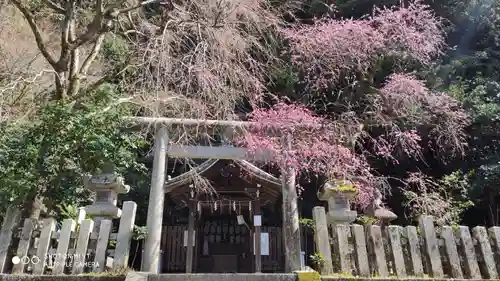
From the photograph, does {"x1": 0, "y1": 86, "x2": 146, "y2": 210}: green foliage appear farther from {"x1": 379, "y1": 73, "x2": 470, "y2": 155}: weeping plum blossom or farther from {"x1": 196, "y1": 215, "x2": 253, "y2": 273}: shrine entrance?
{"x1": 196, "y1": 215, "x2": 253, "y2": 273}: shrine entrance

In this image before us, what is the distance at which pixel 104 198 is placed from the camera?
589 cm

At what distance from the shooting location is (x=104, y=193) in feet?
19.2

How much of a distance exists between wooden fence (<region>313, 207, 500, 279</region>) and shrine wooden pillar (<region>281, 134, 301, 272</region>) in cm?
59

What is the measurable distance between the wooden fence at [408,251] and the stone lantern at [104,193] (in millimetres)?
2859

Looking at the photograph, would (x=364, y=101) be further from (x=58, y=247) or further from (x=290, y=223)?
(x=58, y=247)

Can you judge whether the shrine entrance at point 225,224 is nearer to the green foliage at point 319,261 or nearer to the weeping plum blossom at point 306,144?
the weeping plum blossom at point 306,144

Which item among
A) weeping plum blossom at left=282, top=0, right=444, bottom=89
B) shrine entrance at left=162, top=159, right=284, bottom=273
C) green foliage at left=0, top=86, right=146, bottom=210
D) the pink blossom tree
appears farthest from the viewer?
shrine entrance at left=162, top=159, right=284, bottom=273

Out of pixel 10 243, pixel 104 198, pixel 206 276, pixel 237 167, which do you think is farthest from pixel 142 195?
pixel 206 276

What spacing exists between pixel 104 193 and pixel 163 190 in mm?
1047

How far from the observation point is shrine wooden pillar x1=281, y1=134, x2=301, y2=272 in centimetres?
506

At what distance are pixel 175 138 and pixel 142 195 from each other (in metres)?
4.08

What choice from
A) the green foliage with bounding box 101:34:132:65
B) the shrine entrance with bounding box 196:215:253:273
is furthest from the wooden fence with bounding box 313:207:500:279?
the shrine entrance with bounding box 196:215:253:273

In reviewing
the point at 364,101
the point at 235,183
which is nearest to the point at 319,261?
the point at 364,101

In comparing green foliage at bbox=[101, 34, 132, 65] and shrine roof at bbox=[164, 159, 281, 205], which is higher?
green foliage at bbox=[101, 34, 132, 65]
